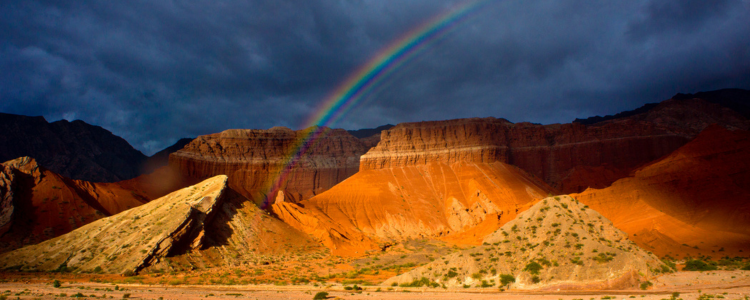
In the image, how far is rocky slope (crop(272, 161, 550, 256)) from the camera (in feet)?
235

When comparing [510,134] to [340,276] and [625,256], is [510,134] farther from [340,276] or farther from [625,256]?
[625,256]

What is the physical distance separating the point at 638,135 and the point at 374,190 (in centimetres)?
7698

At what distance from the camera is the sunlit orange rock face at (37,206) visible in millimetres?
48750

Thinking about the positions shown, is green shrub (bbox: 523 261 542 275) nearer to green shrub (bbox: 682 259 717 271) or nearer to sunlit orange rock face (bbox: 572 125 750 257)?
green shrub (bbox: 682 259 717 271)

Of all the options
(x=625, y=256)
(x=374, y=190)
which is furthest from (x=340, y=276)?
(x=374, y=190)

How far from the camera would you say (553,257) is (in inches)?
995

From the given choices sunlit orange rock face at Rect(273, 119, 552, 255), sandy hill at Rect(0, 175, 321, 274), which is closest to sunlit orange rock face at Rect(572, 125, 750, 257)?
sunlit orange rock face at Rect(273, 119, 552, 255)

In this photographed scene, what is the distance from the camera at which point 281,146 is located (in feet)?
469

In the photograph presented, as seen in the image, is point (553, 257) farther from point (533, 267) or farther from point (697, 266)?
point (697, 266)

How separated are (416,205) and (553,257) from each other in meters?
63.5

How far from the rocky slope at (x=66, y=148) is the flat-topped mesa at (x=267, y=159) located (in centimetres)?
5571

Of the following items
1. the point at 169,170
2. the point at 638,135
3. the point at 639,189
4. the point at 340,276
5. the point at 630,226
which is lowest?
the point at 340,276

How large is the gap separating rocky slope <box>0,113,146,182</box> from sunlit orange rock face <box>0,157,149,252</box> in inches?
4068

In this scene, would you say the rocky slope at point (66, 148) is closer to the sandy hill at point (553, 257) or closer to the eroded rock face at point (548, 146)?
the eroded rock face at point (548, 146)
